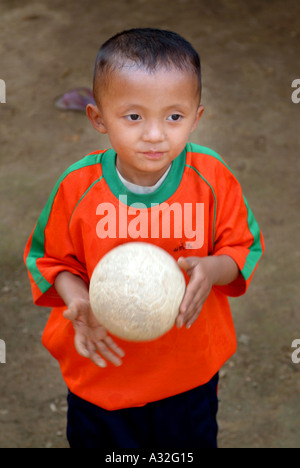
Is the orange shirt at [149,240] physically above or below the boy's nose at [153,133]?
below

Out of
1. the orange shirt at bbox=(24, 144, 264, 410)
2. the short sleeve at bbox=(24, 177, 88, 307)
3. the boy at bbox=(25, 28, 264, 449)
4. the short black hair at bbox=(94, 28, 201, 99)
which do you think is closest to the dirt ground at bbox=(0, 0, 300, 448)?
the boy at bbox=(25, 28, 264, 449)

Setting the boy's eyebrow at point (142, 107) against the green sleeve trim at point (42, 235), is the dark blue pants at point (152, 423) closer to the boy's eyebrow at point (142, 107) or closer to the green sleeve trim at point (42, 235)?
the green sleeve trim at point (42, 235)

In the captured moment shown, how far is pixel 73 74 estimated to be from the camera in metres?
5.54

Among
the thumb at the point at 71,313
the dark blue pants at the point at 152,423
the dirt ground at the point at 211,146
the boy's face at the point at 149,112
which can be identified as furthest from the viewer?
the dirt ground at the point at 211,146

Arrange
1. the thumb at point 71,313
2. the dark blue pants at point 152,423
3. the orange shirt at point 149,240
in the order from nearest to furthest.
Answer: the thumb at point 71,313 → the orange shirt at point 149,240 → the dark blue pants at point 152,423

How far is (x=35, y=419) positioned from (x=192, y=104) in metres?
2.01

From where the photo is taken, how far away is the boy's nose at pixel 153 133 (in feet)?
5.23

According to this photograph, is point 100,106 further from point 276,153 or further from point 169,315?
point 276,153

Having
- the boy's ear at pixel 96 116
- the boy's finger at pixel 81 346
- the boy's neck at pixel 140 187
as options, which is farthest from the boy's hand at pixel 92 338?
the boy's ear at pixel 96 116

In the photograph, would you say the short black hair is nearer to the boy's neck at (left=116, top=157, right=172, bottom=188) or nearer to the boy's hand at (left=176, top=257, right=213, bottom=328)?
the boy's neck at (left=116, top=157, right=172, bottom=188)

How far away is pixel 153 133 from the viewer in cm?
159

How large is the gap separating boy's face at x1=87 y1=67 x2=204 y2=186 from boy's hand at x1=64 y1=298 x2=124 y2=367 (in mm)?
434

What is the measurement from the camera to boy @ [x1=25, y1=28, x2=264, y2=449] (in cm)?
162

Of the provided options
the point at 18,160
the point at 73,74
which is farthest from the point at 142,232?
the point at 73,74
